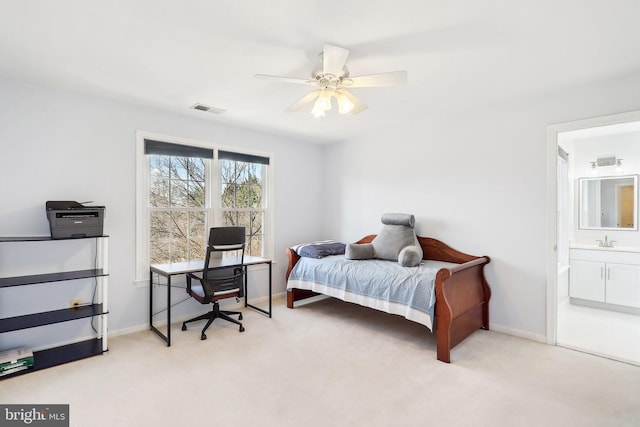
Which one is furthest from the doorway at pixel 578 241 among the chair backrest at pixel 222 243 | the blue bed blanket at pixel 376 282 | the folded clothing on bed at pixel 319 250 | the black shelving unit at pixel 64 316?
the black shelving unit at pixel 64 316

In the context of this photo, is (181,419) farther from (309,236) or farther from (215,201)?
(309,236)

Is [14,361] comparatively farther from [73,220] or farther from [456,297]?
[456,297]

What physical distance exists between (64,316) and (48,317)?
12cm

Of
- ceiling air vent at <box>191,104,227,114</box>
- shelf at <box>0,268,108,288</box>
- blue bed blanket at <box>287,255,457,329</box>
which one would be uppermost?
ceiling air vent at <box>191,104,227,114</box>

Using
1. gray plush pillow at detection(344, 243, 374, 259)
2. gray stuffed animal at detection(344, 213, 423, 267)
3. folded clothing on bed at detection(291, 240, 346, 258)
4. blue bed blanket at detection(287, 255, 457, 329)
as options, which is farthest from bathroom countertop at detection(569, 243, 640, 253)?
folded clothing on bed at detection(291, 240, 346, 258)

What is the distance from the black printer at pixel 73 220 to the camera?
2645 millimetres

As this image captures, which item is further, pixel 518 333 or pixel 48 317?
pixel 518 333

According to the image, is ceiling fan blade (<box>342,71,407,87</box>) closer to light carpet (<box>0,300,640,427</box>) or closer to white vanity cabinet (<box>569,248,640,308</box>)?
light carpet (<box>0,300,640,427</box>)

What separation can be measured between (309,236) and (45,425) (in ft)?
11.8

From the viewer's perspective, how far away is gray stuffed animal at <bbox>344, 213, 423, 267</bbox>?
3871 millimetres

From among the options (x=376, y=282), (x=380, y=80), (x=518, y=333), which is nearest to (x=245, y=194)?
(x=376, y=282)

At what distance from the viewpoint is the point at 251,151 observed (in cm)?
433

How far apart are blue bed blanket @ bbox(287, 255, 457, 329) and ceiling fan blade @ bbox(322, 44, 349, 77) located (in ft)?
6.47

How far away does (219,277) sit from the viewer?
3.30 metres
